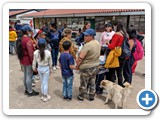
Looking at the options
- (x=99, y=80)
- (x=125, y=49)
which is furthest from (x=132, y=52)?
(x=99, y=80)

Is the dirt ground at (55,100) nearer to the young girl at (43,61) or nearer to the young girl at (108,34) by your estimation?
the young girl at (43,61)

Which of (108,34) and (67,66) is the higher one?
(108,34)

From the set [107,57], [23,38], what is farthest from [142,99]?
[23,38]

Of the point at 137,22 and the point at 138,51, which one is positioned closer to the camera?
the point at 138,51

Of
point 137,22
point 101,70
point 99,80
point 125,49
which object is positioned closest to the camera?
point 125,49

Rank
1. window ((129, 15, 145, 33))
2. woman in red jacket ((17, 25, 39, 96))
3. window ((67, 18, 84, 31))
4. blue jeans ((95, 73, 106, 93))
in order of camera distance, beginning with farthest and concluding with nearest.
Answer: window ((67, 18, 84, 31)), window ((129, 15, 145, 33)), blue jeans ((95, 73, 106, 93)), woman in red jacket ((17, 25, 39, 96))

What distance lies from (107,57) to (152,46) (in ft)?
3.13

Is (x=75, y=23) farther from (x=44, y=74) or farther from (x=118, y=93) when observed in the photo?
(x=118, y=93)

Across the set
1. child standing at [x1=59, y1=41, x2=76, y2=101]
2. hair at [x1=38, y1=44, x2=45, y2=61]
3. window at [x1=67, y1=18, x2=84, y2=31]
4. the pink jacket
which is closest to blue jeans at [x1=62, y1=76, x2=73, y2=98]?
child standing at [x1=59, y1=41, x2=76, y2=101]

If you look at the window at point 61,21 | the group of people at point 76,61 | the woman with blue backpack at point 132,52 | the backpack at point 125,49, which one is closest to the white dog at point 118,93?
the group of people at point 76,61

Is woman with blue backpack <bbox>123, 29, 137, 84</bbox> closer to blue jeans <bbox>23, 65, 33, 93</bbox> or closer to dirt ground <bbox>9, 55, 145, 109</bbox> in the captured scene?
dirt ground <bbox>9, 55, 145, 109</bbox>

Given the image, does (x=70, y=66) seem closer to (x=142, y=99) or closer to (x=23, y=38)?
(x=23, y=38)

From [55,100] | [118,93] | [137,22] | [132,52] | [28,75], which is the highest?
[137,22]
